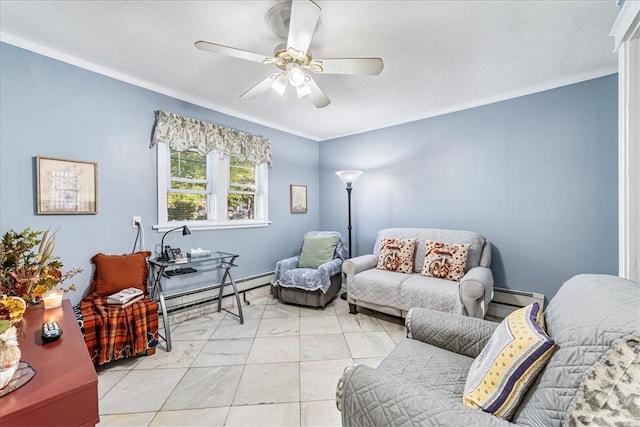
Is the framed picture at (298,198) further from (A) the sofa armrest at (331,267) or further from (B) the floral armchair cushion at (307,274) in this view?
(A) the sofa armrest at (331,267)

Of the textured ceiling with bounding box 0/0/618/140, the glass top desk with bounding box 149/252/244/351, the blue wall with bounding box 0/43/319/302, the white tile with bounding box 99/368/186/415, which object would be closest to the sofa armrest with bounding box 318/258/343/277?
the glass top desk with bounding box 149/252/244/351

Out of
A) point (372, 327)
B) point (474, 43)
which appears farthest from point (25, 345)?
point (474, 43)

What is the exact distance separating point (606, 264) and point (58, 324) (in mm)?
4027

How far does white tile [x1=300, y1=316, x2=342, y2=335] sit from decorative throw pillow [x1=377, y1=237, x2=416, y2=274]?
884 millimetres

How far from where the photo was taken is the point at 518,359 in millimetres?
915

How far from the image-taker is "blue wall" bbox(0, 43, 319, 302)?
75.5 inches

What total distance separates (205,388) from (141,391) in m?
0.41

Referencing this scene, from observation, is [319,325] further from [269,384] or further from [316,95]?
[316,95]

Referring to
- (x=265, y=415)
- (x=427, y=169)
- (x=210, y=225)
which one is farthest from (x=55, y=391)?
(x=427, y=169)

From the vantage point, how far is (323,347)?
2348mm

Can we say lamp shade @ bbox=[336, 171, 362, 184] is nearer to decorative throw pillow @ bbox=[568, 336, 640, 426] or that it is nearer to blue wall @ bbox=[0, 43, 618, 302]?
blue wall @ bbox=[0, 43, 618, 302]

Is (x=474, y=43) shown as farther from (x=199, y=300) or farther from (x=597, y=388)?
(x=199, y=300)

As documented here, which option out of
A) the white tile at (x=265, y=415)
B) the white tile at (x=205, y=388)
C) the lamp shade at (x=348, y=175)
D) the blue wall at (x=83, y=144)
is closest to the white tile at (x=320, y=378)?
the white tile at (x=265, y=415)

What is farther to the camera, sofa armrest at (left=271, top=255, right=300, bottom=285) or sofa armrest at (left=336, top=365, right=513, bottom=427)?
sofa armrest at (left=271, top=255, right=300, bottom=285)
